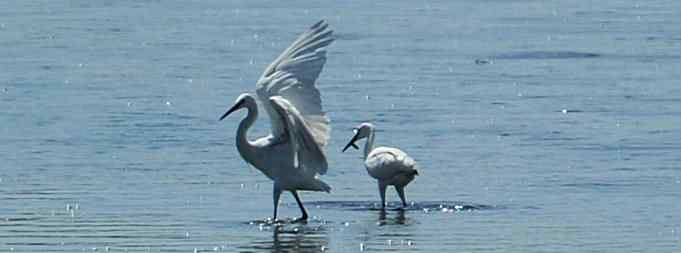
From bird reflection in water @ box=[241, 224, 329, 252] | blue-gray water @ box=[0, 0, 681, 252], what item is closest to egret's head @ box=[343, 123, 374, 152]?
blue-gray water @ box=[0, 0, 681, 252]

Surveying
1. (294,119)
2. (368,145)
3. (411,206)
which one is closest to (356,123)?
(368,145)

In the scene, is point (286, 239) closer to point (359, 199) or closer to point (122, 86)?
point (359, 199)

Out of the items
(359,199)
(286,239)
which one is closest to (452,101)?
(359,199)

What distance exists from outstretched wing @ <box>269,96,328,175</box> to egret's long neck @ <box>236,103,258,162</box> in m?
0.24

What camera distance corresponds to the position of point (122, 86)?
24.4 metres

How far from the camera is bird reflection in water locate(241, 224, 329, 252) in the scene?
13.5 meters

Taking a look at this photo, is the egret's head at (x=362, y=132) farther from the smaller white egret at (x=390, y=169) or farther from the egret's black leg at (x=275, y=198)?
the egret's black leg at (x=275, y=198)

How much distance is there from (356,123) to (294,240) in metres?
6.97

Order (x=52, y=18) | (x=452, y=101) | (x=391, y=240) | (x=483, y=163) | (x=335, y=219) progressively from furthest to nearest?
(x=52, y=18)
(x=452, y=101)
(x=483, y=163)
(x=335, y=219)
(x=391, y=240)

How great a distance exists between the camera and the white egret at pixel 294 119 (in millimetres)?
14789

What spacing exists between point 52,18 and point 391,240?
21.4 m

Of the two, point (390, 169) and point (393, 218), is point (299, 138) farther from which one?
point (390, 169)

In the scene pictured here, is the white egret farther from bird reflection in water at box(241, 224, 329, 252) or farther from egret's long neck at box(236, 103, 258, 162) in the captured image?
bird reflection in water at box(241, 224, 329, 252)

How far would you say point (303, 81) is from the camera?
14930 millimetres
